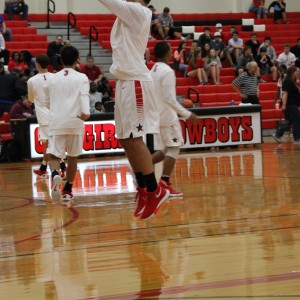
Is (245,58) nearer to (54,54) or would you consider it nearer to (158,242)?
(54,54)

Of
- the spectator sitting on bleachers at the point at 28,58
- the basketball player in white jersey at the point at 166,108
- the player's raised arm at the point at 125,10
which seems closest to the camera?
the player's raised arm at the point at 125,10

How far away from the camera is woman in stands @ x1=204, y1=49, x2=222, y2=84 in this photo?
2719 cm

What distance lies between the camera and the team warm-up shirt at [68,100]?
11.1m

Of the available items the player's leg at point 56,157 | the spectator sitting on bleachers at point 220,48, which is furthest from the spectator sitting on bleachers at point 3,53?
the player's leg at point 56,157

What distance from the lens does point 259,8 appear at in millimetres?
33500

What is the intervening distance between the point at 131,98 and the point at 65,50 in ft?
9.66

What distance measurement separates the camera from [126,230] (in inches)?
328

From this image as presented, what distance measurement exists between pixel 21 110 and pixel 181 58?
335 inches

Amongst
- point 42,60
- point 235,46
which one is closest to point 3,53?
point 235,46

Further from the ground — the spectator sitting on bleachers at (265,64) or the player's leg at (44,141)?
the spectator sitting on bleachers at (265,64)

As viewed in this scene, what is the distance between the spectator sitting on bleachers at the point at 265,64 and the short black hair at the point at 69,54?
18183 millimetres

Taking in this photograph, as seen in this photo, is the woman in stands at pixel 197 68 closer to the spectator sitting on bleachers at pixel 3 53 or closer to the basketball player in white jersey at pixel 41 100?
the spectator sitting on bleachers at pixel 3 53

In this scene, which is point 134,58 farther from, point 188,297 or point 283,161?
point 283,161

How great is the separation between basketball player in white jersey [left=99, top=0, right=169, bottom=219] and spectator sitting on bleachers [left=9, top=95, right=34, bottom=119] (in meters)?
11.7
